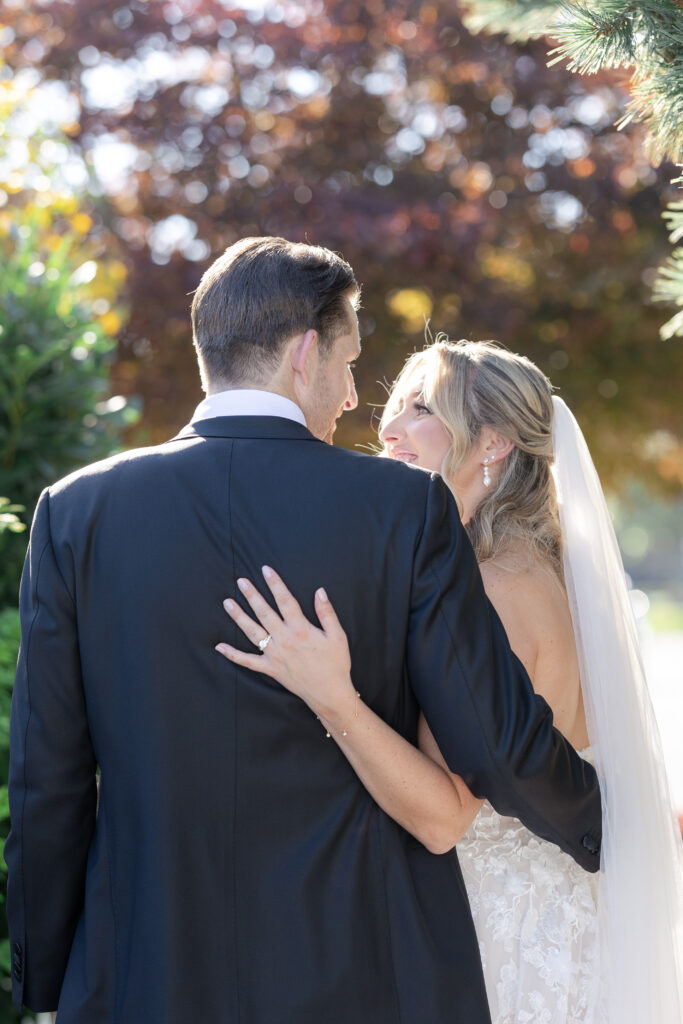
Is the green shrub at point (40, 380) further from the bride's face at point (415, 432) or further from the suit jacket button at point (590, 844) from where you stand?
the suit jacket button at point (590, 844)

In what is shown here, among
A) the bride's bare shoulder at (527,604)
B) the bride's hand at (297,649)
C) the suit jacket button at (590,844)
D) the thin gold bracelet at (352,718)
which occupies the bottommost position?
the suit jacket button at (590,844)

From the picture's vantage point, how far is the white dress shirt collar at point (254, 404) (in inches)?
78.2

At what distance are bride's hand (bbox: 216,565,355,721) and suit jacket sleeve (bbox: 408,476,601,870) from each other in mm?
155

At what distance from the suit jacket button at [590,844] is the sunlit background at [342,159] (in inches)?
170

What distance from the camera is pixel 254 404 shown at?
6.52 feet

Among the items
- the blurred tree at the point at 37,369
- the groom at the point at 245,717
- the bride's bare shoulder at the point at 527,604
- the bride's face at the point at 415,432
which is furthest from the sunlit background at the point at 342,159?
the groom at the point at 245,717

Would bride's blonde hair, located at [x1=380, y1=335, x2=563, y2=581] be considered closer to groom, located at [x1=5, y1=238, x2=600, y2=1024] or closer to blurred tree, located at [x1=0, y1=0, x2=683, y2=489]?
groom, located at [x1=5, y1=238, x2=600, y2=1024]

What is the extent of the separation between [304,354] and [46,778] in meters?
0.92

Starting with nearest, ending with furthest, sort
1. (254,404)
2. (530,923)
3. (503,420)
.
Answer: (254,404)
(530,923)
(503,420)

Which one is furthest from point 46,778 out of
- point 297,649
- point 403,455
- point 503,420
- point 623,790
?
point 503,420

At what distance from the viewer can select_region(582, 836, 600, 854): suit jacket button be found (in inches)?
91.6

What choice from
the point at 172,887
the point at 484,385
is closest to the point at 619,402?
the point at 484,385

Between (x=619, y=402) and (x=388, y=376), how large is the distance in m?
1.83

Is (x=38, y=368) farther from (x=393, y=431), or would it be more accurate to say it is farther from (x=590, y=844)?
(x=590, y=844)
